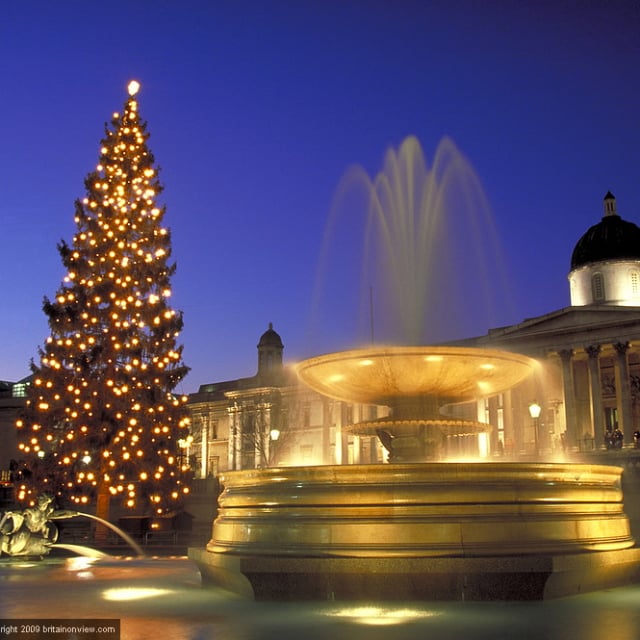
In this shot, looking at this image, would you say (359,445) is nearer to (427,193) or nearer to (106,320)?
(106,320)

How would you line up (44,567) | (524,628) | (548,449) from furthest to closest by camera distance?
(548,449) < (44,567) < (524,628)

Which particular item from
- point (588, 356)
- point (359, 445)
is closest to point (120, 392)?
point (588, 356)

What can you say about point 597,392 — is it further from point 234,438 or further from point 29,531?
point 29,531

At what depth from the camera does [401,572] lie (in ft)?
27.1

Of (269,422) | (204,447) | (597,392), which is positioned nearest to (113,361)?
(597,392)

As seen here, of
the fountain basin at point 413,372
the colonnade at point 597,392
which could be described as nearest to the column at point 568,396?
the colonnade at point 597,392

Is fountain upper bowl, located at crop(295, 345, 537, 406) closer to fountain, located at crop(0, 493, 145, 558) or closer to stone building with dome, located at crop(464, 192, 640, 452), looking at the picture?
fountain, located at crop(0, 493, 145, 558)

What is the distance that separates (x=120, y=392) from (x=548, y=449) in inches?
1195

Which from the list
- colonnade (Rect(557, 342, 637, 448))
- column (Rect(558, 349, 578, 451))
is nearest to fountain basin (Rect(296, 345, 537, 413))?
colonnade (Rect(557, 342, 637, 448))

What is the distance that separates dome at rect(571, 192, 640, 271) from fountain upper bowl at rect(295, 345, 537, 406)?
47982 millimetres

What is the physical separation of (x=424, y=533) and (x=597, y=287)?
2078 inches

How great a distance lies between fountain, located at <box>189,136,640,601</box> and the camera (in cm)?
824

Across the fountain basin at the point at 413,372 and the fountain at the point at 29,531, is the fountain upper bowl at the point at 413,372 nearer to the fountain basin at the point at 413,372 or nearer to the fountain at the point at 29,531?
the fountain basin at the point at 413,372

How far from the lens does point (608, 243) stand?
58.1 meters
